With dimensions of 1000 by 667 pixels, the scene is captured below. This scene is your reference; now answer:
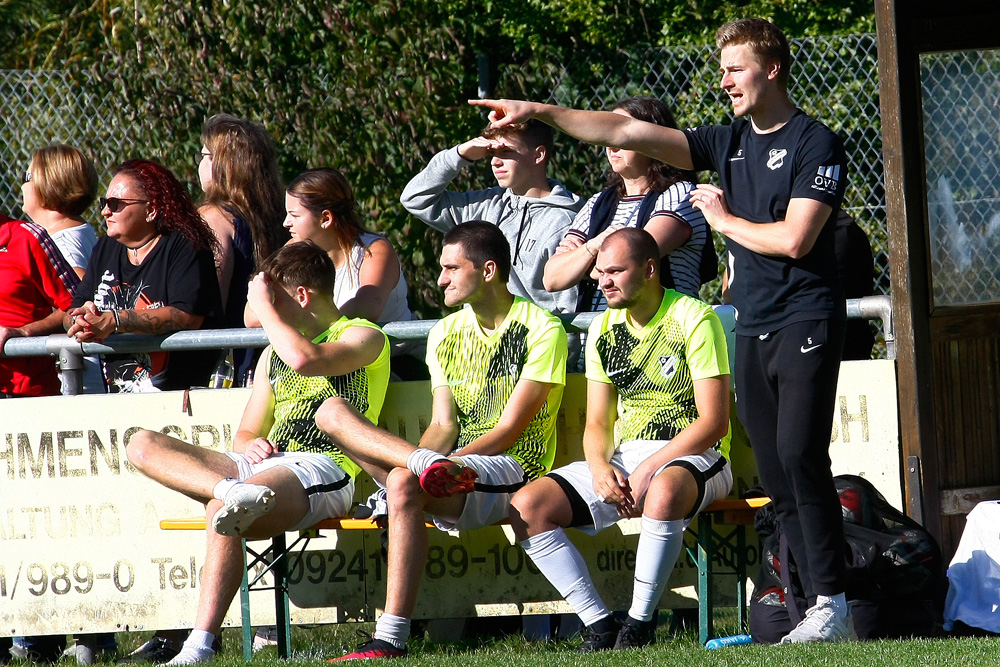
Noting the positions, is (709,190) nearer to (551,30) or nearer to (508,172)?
(508,172)

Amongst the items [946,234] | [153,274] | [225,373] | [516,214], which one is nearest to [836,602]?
[946,234]

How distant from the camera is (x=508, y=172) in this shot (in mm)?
6273

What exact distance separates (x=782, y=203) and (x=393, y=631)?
2.07 m

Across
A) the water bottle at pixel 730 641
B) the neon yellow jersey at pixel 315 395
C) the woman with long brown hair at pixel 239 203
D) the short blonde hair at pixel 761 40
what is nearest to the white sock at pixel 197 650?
the neon yellow jersey at pixel 315 395

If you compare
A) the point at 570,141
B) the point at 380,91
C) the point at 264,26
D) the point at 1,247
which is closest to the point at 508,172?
the point at 1,247

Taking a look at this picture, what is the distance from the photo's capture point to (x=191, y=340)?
580 cm

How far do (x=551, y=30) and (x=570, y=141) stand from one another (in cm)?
326

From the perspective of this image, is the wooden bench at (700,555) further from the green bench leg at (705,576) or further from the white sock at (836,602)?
the white sock at (836,602)

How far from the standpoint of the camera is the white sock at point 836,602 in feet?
15.3

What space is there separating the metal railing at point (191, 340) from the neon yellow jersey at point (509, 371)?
212mm

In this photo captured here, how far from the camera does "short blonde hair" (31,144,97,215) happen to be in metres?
6.62

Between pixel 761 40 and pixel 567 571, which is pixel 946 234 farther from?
pixel 567 571

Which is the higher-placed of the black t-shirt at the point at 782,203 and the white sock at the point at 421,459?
the black t-shirt at the point at 782,203

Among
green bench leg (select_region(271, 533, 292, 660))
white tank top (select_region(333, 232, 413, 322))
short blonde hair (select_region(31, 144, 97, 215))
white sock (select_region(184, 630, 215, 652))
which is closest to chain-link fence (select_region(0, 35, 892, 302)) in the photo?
short blonde hair (select_region(31, 144, 97, 215))
